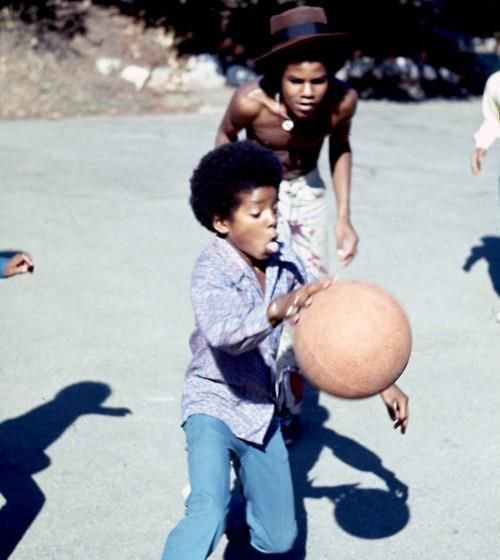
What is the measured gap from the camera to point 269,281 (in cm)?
357

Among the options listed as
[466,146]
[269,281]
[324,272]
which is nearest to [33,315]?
[324,272]

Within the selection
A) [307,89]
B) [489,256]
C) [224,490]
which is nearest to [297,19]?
[307,89]

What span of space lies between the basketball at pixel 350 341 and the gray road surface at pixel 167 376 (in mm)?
1127

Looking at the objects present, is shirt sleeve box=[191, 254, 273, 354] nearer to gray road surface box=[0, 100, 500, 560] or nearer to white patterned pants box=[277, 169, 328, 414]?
gray road surface box=[0, 100, 500, 560]

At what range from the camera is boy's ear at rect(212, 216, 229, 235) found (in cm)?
352

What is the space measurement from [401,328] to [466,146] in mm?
10028

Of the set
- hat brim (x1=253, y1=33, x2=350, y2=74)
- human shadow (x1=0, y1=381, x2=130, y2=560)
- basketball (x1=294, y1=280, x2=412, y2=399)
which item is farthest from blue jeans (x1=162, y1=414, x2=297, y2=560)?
hat brim (x1=253, y1=33, x2=350, y2=74)

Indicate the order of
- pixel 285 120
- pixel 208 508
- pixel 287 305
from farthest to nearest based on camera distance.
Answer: pixel 285 120 → pixel 208 508 → pixel 287 305

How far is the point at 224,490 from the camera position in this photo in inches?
131

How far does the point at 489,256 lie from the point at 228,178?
5.38 m

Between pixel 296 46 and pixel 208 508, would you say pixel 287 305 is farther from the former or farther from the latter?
pixel 296 46

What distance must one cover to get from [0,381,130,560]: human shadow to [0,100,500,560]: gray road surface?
1cm

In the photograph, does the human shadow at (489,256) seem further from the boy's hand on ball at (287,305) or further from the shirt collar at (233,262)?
the boy's hand on ball at (287,305)

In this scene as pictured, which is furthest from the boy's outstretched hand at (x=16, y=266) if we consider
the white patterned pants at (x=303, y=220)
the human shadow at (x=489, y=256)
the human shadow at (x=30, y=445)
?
the human shadow at (x=489, y=256)
